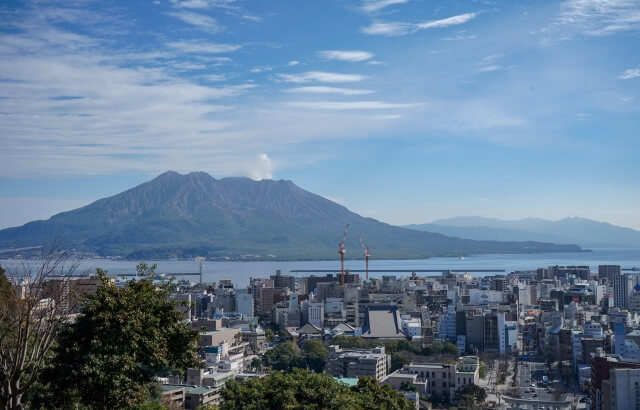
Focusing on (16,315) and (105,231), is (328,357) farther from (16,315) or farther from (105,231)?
(105,231)

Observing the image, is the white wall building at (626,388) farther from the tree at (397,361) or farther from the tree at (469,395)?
the tree at (397,361)

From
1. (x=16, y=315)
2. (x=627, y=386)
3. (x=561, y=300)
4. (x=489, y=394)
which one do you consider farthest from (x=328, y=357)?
(x=561, y=300)

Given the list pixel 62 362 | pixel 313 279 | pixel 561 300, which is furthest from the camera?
pixel 313 279

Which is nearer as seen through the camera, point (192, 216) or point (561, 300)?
point (561, 300)

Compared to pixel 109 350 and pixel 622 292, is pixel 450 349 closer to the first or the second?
pixel 622 292

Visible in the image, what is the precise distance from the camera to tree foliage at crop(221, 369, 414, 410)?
7297 mm

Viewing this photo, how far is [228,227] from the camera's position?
114 metres

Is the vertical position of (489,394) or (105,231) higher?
(105,231)

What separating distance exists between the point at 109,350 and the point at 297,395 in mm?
2847

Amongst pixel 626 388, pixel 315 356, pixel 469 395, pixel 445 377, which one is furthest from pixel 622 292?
pixel 626 388

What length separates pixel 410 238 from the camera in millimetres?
114250

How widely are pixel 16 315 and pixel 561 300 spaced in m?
34.3

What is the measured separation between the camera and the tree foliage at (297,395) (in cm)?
730

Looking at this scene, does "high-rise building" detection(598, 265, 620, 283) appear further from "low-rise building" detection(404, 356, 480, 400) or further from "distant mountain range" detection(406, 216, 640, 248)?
"distant mountain range" detection(406, 216, 640, 248)
